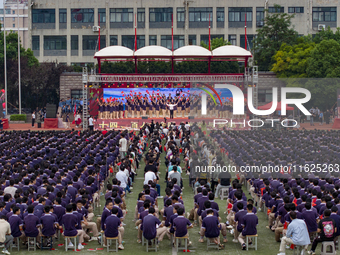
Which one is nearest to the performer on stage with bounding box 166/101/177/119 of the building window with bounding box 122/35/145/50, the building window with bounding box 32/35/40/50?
the building window with bounding box 122/35/145/50

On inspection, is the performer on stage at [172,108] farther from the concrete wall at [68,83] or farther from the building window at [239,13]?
the building window at [239,13]

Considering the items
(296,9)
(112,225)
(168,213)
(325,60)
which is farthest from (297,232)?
(296,9)

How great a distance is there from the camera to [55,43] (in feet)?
211

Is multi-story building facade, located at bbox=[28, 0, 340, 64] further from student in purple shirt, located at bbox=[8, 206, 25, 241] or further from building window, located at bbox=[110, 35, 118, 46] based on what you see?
student in purple shirt, located at bbox=[8, 206, 25, 241]

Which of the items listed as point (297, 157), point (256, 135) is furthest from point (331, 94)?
point (297, 157)

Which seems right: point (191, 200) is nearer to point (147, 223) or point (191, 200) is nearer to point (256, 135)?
point (147, 223)

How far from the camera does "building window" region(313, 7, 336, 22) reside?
63781 mm

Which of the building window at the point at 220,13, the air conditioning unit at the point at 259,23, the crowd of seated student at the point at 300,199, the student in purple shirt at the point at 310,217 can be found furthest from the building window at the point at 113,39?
the student in purple shirt at the point at 310,217

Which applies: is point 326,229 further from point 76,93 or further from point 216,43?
point 216,43

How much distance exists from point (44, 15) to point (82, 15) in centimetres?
490

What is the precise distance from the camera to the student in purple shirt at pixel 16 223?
40.9 ft

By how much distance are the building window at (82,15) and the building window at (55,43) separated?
281 cm

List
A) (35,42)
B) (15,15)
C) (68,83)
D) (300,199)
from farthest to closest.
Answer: (15,15)
(35,42)
(68,83)
(300,199)

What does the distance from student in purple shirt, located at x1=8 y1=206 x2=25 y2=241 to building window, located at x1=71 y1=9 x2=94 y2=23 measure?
53.8 m
